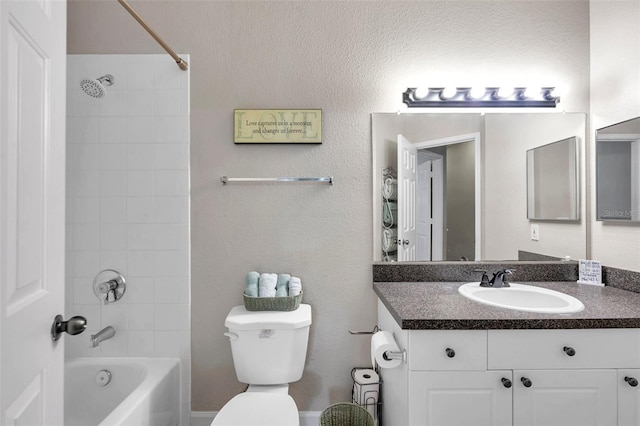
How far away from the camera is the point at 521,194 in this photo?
189 centimetres

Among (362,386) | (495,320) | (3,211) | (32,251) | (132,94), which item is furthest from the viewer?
(132,94)

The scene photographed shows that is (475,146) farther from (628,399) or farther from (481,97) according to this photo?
(628,399)

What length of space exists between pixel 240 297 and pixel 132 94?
49.5 inches

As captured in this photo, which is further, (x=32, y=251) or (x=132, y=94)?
(x=132, y=94)

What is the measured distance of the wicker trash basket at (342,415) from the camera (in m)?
1.62

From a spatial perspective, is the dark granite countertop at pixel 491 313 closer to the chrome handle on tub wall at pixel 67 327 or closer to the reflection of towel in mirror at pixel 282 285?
the reflection of towel in mirror at pixel 282 285

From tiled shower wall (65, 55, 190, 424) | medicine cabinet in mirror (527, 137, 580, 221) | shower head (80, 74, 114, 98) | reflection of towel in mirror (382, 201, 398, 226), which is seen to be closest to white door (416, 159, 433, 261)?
reflection of towel in mirror (382, 201, 398, 226)

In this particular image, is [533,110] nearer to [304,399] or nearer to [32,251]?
[304,399]

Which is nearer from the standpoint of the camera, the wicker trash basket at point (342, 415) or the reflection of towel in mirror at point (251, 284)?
the wicker trash basket at point (342, 415)

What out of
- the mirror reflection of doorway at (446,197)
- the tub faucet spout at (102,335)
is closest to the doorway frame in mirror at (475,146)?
the mirror reflection of doorway at (446,197)

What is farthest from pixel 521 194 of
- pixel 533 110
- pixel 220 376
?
pixel 220 376

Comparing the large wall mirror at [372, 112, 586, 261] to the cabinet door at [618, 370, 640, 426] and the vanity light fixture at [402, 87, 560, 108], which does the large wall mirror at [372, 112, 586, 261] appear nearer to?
the vanity light fixture at [402, 87, 560, 108]

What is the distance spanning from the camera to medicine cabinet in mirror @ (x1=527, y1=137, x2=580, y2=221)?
1.89 m

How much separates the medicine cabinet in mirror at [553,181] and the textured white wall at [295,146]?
27.2 inches
